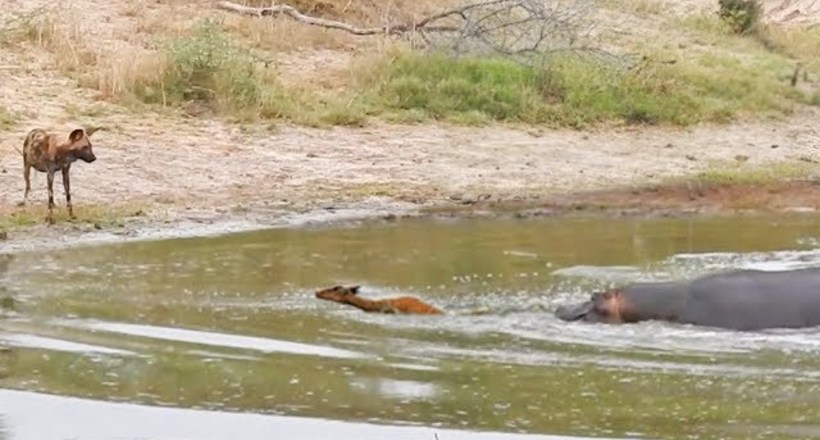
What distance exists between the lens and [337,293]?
10750mm

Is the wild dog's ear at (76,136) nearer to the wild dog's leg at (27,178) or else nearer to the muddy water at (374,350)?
the wild dog's leg at (27,178)

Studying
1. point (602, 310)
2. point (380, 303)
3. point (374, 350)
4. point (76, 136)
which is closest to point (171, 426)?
point (374, 350)

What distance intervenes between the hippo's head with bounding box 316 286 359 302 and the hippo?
3.92ft

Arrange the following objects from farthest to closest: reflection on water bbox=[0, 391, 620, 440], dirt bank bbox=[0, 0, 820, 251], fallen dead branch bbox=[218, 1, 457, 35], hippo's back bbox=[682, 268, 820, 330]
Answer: fallen dead branch bbox=[218, 1, 457, 35] < dirt bank bbox=[0, 0, 820, 251] < hippo's back bbox=[682, 268, 820, 330] < reflection on water bbox=[0, 391, 620, 440]

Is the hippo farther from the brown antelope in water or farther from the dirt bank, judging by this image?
the dirt bank

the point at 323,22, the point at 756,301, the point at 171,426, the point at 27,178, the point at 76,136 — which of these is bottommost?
the point at 27,178

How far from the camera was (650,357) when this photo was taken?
9367mm

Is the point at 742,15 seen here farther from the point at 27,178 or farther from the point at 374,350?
the point at 374,350

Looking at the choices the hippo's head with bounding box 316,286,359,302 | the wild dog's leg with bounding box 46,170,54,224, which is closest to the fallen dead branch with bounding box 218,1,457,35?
the wild dog's leg with bounding box 46,170,54,224

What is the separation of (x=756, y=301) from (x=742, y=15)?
13.9m

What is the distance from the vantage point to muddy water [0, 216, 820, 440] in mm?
7844

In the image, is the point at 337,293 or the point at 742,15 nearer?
the point at 337,293

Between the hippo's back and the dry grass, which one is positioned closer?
the hippo's back

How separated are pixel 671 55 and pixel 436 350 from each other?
12755 mm
